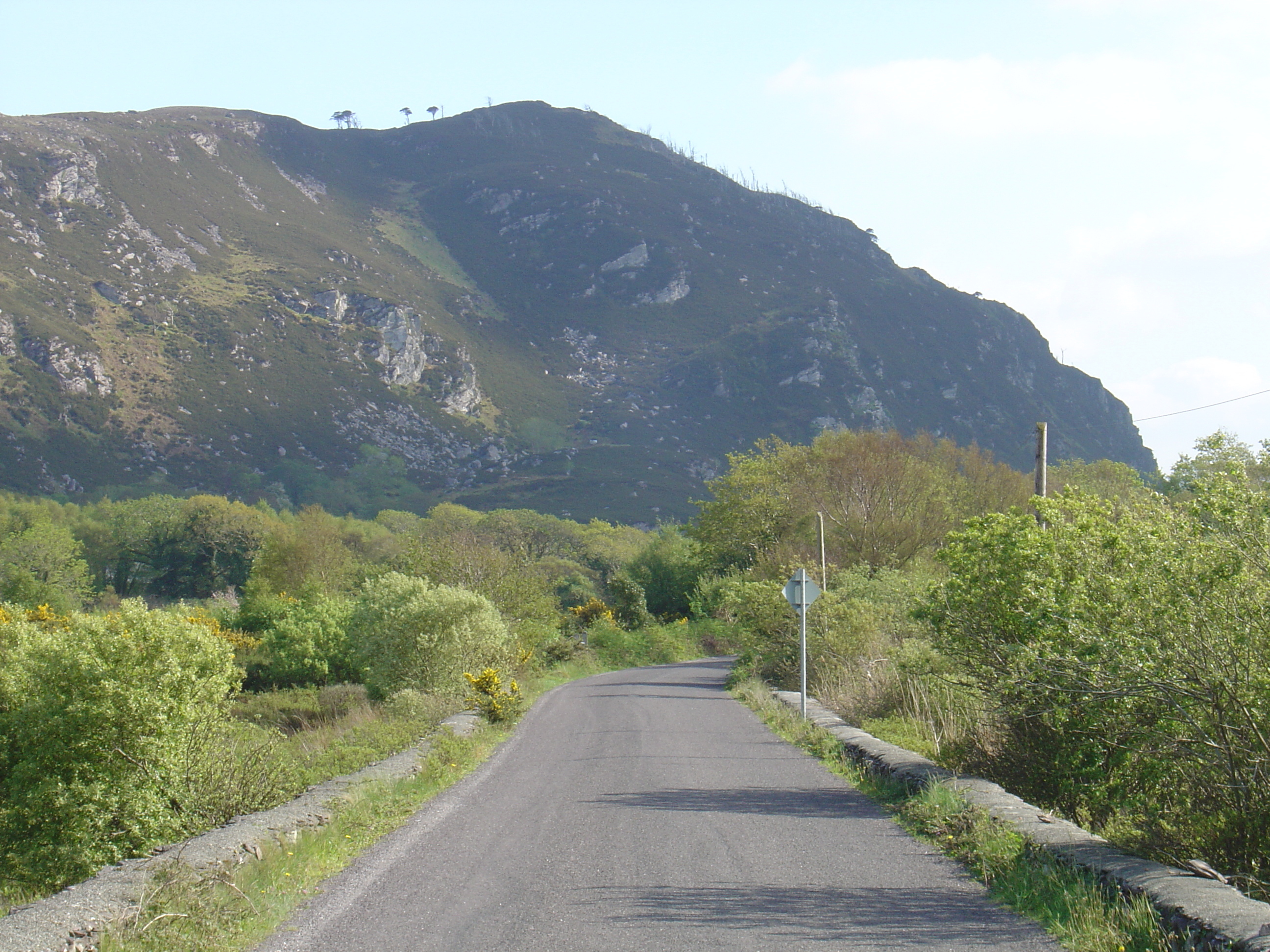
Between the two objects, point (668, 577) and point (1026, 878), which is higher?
point (1026, 878)

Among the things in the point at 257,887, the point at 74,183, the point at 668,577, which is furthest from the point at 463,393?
the point at 257,887

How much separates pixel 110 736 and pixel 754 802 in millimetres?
7238

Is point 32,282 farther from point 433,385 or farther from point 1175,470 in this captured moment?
point 1175,470

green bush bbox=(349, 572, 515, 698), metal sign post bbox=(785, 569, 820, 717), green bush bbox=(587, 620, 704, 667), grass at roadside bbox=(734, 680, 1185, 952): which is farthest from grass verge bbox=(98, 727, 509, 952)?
green bush bbox=(587, 620, 704, 667)

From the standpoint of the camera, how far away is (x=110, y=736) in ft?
36.9

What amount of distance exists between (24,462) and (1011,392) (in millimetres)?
169352

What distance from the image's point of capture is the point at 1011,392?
19988 centimetres

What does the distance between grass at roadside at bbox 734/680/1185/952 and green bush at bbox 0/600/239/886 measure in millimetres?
7608

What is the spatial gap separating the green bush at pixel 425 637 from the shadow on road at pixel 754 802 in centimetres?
1178

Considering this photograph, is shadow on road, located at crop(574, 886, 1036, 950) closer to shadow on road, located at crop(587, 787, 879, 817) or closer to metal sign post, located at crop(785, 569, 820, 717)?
shadow on road, located at crop(587, 787, 879, 817)

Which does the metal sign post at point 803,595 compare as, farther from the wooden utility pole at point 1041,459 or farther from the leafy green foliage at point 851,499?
the leafy green foliage at point 851,499

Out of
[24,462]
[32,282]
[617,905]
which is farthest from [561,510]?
[617,905]

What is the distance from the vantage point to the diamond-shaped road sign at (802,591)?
1911 cm

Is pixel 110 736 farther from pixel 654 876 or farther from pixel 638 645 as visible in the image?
pixel 638 645
